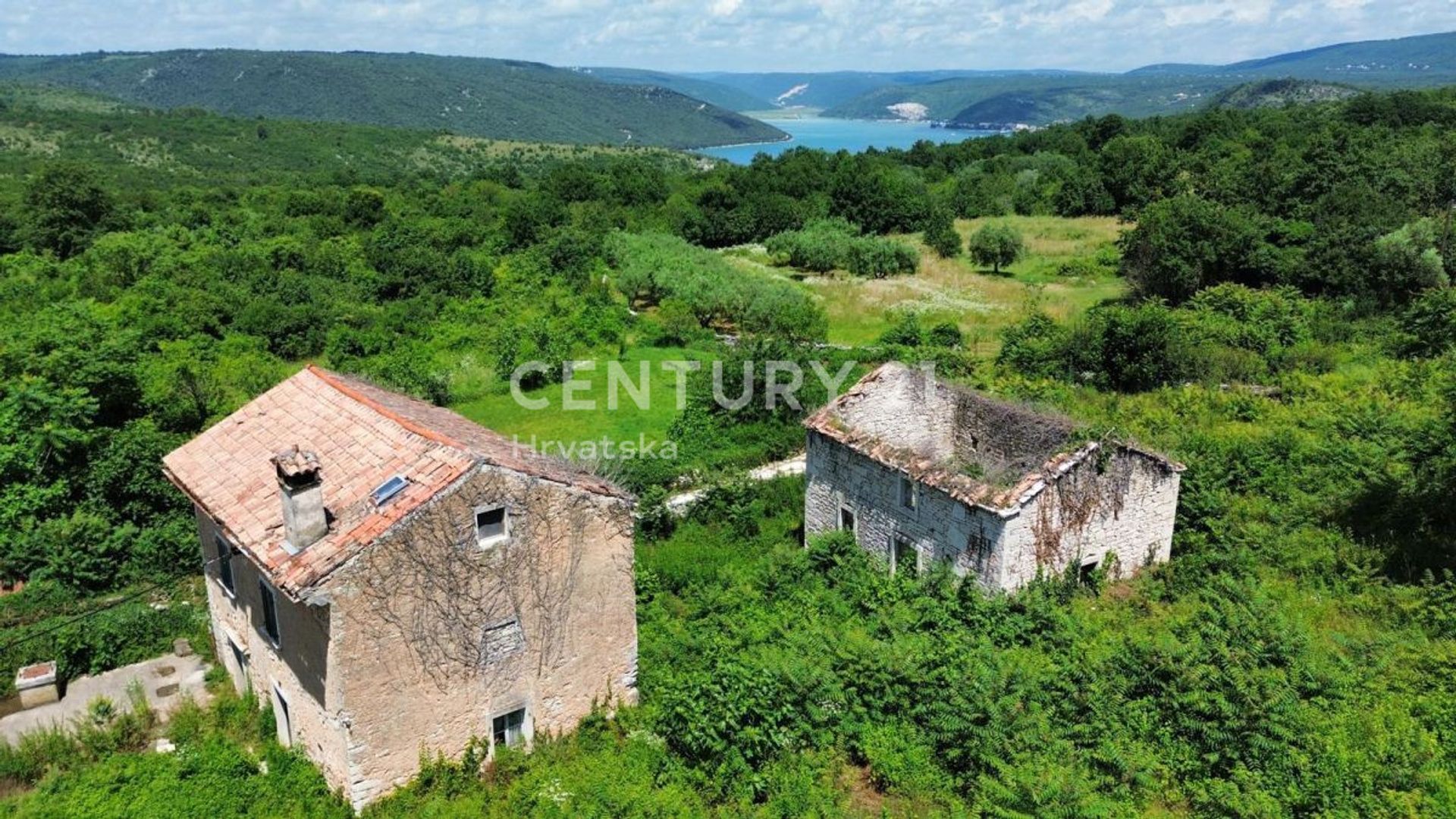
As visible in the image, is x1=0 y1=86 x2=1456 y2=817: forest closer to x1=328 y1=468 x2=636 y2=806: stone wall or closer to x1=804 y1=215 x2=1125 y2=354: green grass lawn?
x1=804 y1=215 x2=1125 y2=354: green grass lawn

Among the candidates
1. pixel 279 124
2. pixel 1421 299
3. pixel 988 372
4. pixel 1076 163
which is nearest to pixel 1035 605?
pixel 988 372

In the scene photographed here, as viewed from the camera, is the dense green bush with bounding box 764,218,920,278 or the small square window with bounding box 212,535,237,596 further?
the dense green bush with bounding box 764,218,920,278

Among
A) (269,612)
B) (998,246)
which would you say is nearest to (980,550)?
(269,612)

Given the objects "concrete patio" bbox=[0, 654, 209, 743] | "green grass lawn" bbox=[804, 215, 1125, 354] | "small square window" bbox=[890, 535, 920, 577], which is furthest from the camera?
"green grass lawn" bbox=[804, 215, 1125, 354]

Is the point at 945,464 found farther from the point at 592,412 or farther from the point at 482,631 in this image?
the point at 592,412

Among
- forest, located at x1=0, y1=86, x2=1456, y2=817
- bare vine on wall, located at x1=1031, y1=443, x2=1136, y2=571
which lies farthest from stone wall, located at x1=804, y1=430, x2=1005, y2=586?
bare vine on wall, located at x1=1031, y1=443, x2=1136, y2=571

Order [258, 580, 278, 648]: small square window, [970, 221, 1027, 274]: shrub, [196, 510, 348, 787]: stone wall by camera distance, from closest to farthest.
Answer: [196, 510, 348, 787]: stone wall
[258, 580, 278, 648]: small square window
[970, 221, 1027, 274]: shrub

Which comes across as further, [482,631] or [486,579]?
[482,631]
